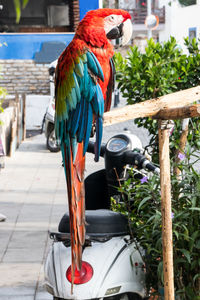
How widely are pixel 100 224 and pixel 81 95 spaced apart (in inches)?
31.9

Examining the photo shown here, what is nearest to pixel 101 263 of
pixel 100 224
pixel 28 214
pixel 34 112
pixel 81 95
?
pixel 100 224

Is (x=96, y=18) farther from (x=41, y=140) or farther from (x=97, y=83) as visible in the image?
(x=41, y=140)

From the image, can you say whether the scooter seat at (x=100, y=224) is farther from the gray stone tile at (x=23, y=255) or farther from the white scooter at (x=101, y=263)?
the gray stone tile at (x=23, y=255)

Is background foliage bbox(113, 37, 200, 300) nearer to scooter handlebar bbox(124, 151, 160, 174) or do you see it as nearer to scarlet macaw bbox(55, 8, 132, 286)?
scooter handlebar bbox(124, 151, 160, 174)

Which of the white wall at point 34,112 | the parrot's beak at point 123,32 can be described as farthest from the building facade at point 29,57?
the parrot's beak at point 123,32

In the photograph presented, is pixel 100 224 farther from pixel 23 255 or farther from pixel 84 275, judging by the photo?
pixel 23 255

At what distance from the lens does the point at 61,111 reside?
2.25m

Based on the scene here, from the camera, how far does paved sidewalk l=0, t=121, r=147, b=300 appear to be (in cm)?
444

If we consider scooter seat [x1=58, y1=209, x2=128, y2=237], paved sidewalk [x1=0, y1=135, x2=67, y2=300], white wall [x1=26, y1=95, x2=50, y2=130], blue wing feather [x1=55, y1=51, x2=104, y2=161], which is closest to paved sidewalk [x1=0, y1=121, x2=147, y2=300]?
paved sidewalk [x1=0, y1=135, x2=67, y2=300]

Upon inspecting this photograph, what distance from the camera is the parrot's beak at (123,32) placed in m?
2.18

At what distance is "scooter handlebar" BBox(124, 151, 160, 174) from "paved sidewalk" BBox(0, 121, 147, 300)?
22 centimetres

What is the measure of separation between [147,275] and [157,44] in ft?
4.73

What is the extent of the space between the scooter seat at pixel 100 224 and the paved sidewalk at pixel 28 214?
39 centimetres

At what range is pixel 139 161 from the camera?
3.09 m
